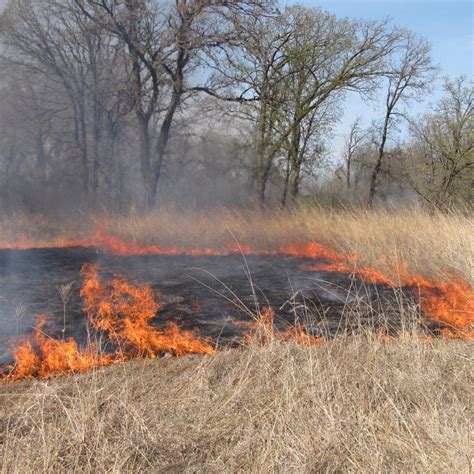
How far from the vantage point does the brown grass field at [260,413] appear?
8.01 ft

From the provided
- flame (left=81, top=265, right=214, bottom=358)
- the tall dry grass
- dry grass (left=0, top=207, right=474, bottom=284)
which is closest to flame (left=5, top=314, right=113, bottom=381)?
flame (left=81, top=265, right=214, bottom=358)

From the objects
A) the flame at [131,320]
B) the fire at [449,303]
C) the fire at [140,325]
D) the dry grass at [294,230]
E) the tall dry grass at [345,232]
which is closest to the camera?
the fire at [140,325]

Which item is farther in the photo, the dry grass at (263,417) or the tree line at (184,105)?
the tree line at (184,105)

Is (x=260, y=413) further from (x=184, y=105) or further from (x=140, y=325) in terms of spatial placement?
(x=184, y=105)

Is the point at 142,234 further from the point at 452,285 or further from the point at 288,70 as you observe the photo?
the point at 288,70

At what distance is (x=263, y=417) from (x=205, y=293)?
13.8ft

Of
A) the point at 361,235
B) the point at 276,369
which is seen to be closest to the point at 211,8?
the point at 361,235

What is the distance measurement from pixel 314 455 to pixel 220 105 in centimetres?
1478

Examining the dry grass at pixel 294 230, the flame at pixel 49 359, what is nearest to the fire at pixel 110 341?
the flame at pixel 49 359

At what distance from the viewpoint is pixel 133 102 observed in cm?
1448

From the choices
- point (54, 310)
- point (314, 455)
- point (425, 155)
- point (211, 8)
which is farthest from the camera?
point (425, 155)

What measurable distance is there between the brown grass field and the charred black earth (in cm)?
67

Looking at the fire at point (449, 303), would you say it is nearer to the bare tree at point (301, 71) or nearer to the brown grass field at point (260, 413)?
the brown grass field at point (260, 413)

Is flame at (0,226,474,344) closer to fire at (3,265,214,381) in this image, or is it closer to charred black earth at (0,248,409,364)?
fire at (3,265,214,381)
